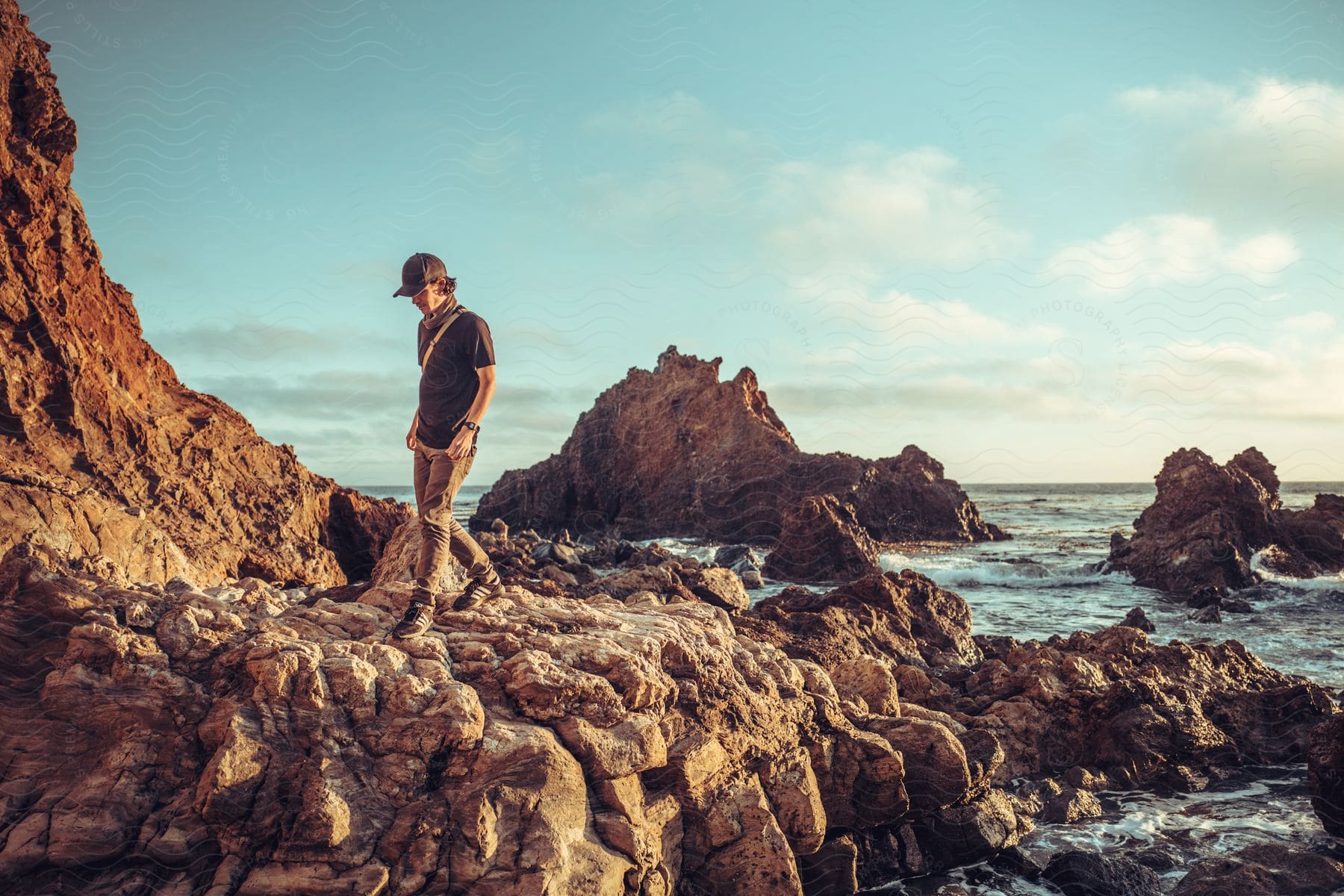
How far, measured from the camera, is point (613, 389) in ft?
121

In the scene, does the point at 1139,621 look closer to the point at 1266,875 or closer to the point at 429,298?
the point at 1266,875

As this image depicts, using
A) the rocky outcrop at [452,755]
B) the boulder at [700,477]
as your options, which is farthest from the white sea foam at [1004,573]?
the rocky outcrop at [452,755]

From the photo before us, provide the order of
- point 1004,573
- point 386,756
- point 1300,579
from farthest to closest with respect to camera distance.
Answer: point 1004,573
point 1300,579
point 386,756

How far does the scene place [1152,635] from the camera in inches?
408

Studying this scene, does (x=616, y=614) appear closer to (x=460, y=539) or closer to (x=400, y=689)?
(x=460, y=539)

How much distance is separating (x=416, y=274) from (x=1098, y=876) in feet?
15.4

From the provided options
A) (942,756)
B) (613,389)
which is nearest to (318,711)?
(942,756)

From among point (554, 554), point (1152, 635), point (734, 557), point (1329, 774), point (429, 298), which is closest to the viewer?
point (429, 298)

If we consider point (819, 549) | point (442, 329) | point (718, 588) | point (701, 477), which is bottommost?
point (819, 549)

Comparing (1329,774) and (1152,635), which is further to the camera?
(1152,635)

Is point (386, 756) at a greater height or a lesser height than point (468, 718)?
lesser

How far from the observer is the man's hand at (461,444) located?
4.11 m

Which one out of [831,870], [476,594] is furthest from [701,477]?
[831,870]

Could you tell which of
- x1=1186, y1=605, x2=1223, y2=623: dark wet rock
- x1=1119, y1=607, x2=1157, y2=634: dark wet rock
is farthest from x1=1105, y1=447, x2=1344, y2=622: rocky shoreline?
x1=1119, y1=607, x2=1157, y2=634: dark wet rock
